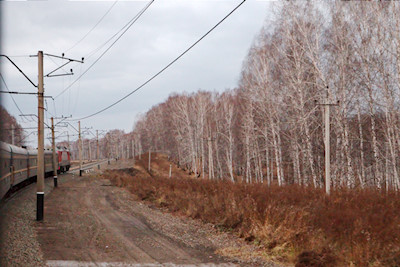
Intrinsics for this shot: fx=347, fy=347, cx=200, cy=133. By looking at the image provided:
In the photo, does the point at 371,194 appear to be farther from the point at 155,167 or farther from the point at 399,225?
the point at 155,167

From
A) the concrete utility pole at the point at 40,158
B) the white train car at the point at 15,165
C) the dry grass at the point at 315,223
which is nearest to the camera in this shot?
the dry grass at the point at 315,223

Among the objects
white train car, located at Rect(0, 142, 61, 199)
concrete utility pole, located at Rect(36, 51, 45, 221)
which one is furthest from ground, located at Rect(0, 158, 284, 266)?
white train car, located at Rect(0, 142, 61, 199)

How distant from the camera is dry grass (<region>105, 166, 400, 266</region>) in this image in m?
6.66

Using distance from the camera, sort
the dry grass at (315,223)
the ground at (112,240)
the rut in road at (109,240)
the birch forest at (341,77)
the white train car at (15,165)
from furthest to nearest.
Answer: the birch forest at (341,77) → the white train car at (15,165) → the rut in road at (109,240) → the ground at (112,240) → the dry grass at (315,223)

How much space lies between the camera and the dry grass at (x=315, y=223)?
6.66m

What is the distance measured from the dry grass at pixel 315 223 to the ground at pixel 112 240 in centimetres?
56

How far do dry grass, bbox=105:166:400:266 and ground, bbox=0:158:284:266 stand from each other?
56 cm

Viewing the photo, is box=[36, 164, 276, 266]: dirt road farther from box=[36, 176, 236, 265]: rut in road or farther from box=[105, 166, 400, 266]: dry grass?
box=[105, 166, 400, 266]: dry grass

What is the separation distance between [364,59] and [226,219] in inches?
458

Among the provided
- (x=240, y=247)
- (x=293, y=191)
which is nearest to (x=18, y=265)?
(x=240, y=247)

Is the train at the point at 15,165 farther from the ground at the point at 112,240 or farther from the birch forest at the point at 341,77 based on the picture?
the birch forest at the point at 341,77

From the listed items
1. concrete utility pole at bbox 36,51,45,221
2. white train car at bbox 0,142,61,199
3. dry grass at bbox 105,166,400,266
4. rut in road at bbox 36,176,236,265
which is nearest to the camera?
dry grass at bbox 105,166,400,266

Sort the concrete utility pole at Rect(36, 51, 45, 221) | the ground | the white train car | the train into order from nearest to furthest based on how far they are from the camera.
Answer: the ground → the concrete utility pole at Rect(36, 51, 45, 221) → the train → the white train car

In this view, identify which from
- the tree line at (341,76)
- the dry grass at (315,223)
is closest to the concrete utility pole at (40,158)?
the dry grass at (315,223)
